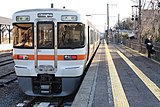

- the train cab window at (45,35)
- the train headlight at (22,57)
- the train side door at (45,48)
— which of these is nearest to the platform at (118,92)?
the train side door at (45,48)

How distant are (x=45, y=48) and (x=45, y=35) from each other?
0.42 m

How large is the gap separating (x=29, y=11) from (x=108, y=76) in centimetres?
444

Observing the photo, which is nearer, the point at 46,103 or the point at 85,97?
the point at 85,97

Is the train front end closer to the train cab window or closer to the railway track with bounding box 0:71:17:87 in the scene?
the train cab window

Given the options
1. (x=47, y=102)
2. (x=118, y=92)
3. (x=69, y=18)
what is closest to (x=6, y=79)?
Result: (x=47, y=102)

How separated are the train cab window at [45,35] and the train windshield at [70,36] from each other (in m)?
A: 0.28

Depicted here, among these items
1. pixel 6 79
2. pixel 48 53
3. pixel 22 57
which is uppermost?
pixel 48 53

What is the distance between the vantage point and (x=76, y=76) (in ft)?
32.8

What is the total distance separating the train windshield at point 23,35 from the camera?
10.0 meters

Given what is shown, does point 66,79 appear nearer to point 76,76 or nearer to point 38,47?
point 76,76

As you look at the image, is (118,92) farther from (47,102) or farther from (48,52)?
(48,52)

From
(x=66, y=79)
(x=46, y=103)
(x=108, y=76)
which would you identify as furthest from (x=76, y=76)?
(x=108, y=76)

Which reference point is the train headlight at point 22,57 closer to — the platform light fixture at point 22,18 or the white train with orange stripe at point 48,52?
the white train with orange stripe at point 48,52

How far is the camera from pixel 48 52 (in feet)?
32.3
